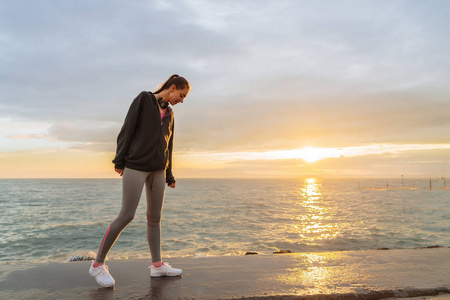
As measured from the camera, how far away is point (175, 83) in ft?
10.7

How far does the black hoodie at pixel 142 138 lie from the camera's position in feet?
10.2

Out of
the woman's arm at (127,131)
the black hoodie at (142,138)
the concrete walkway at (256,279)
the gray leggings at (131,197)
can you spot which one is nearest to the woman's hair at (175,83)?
the black hoodie at (142,138)

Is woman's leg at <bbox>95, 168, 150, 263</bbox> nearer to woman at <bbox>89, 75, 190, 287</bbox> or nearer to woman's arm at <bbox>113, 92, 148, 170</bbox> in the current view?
woman at <bbox>89, 75, 190, 287</bbox>

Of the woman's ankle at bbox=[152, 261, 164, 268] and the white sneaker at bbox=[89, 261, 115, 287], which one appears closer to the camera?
the white sneaker at bbox=[89, 261, 115, 287]

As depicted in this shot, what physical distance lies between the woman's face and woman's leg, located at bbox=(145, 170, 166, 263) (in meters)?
0.78

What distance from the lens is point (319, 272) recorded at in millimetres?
3469

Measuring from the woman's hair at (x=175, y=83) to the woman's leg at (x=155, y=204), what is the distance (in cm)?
92

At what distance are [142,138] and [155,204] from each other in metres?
0.77

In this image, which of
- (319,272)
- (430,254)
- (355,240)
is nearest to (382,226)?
(355,240)

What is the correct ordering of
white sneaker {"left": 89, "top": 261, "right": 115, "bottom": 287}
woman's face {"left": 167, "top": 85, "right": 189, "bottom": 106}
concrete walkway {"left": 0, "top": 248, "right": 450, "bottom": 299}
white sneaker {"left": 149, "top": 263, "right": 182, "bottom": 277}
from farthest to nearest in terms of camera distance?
white sneaker {"left": 149, "top": 263, "right": 182, "bottom": 277}, woman's face {"left": 167, "top": 85, "right": 189, "bottom": 106}, white sneaker {"left": 89, "top": 261, "right": 115, "bottom": 287}, concrete walkway {"left": 0, "top": 248, "right": 450, "bottom": 299}

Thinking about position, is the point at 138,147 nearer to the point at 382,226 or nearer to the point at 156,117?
the point at 156,117

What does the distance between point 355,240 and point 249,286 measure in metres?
12.8

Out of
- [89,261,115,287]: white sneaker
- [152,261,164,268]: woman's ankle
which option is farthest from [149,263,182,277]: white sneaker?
[89,261,115,287]: white sneaker

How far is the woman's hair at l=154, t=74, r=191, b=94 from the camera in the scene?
3.28m
